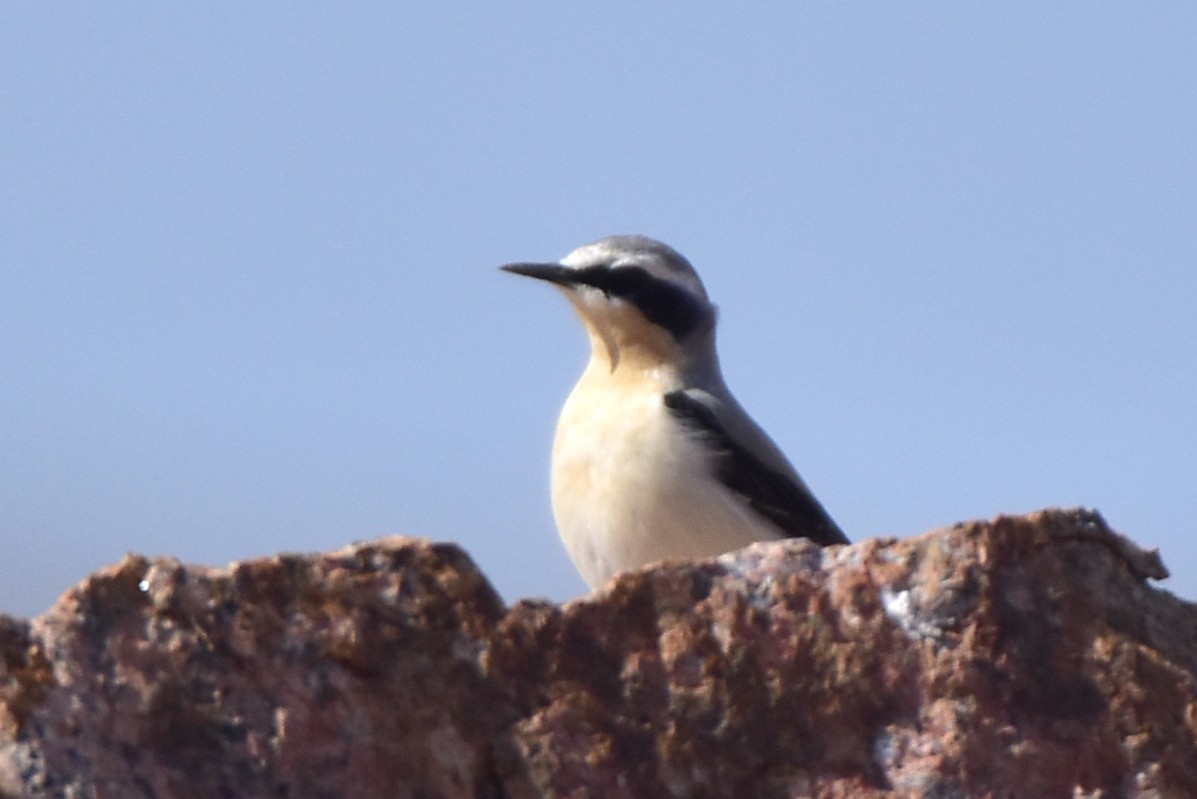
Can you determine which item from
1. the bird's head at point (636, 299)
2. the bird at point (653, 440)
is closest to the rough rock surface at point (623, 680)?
the bird at point (653, 440)

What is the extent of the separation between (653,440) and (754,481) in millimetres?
753

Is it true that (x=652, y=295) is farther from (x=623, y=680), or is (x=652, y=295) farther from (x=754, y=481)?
(x=623, y=680)

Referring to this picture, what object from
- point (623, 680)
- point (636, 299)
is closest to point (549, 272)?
point (636, 299)

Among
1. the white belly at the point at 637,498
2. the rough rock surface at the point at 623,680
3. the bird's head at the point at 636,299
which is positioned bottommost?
the rough rock surface at the point at 623,680

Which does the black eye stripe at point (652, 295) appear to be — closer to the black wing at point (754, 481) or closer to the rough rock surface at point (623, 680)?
the black wing at point (754, 481)

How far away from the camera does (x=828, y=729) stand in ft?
16.9

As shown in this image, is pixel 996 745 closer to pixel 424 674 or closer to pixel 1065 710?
pixel 1065 710

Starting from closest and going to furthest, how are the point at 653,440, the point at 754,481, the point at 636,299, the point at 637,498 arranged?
the point at 637,498 < the point at 653,440 < the point at 754,481 < the point at 636,299

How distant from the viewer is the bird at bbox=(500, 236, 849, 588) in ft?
32.8

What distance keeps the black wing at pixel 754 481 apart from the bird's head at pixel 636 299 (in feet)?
1.48

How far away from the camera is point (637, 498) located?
32.7ft

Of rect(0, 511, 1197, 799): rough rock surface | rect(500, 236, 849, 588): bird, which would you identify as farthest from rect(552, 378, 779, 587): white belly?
rect(0, 511, 1197, 799): rough rock surface

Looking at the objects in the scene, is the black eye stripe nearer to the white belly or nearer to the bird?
the bird

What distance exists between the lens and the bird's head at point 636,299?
437 inches
